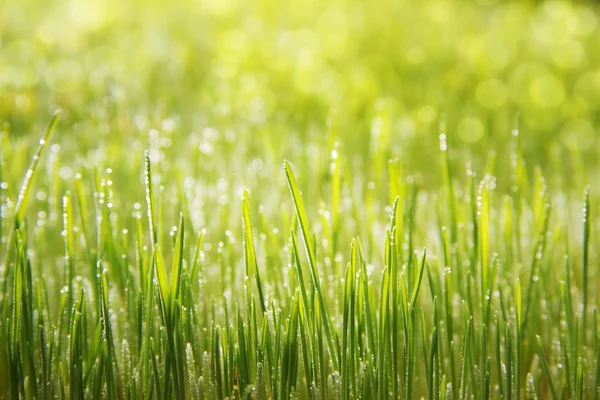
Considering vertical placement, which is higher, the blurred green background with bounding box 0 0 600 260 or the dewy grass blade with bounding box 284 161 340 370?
the blurred green background with bounding box 0 0 600 260

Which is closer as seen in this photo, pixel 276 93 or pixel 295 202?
pixel 295 202

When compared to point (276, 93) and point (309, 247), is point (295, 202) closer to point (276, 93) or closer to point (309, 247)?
point (309, 247)

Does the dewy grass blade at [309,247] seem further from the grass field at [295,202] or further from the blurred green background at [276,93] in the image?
the blurred green background at [276,93]

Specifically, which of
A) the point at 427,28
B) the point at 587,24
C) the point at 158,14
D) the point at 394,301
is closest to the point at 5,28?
the point at 158,14

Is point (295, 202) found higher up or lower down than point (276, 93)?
lower down

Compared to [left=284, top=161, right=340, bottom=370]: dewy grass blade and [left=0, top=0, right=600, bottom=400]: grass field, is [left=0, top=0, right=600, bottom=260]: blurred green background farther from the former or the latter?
[left=284, top=161, right=340, bottom=370]: dewy grass blade

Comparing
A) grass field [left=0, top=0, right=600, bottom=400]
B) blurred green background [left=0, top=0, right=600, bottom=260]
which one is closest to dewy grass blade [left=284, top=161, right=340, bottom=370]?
grass field [left=0, top=0, right=600, bottom=400]

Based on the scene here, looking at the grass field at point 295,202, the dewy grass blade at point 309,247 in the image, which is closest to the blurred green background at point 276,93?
the grass field at point 295,202

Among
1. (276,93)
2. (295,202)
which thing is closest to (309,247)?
(295,202)

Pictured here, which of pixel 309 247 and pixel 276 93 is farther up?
pixel 276 93
